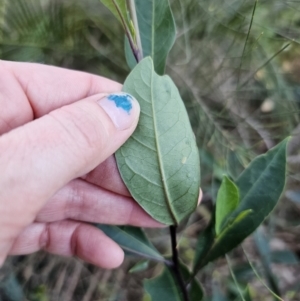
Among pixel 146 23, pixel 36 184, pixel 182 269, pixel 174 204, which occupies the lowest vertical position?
pixel 182 269

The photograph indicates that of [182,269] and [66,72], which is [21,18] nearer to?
[66,72]

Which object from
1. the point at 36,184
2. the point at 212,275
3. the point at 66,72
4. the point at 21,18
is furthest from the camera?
the point at 212,275

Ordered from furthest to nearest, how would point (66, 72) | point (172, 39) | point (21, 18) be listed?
point (21, 18) < point (66, 72) < point (172, 39)

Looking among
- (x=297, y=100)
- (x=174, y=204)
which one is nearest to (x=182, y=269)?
(x=174, y=204)

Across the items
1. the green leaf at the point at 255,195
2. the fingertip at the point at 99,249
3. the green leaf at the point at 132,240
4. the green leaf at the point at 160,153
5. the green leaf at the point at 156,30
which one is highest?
the green leaf at the point at 156,30

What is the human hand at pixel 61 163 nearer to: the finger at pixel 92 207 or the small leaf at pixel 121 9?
the finger at pixel 92 207

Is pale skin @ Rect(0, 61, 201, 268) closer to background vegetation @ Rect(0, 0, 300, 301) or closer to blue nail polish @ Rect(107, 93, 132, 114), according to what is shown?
blue nail polish @ Rect(107, 93, 132, 114)

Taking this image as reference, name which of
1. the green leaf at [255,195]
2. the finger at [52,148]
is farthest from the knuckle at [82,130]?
the green leaf at [255,195]
